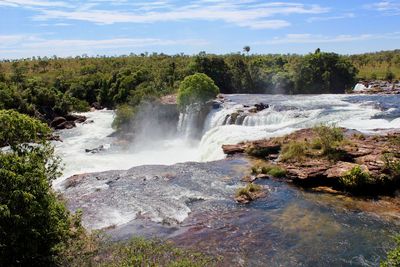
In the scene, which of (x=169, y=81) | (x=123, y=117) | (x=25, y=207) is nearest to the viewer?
(x=25, y=207)

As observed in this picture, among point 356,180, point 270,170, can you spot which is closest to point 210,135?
point 270,170

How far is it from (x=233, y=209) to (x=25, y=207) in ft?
43.8

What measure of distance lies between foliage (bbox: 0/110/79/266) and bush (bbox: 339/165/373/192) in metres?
18.1

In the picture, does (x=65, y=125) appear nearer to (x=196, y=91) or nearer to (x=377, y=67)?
(x=196, y=91)

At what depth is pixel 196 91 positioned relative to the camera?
51906 millimetres

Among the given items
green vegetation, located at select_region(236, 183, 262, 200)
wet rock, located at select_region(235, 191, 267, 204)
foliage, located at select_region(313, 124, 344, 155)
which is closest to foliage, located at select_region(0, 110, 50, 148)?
wet rock, located at select_region(235, 191, 267, 204)

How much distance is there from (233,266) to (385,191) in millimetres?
13696

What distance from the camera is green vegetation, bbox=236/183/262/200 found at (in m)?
26.4

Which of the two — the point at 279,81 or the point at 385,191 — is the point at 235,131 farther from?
the point at 279,81

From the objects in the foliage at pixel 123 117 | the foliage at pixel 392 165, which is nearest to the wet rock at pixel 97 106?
the foliage at pixel 123 117

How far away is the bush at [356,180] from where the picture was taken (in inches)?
1027

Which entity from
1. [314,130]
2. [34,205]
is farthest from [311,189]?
[34,205]

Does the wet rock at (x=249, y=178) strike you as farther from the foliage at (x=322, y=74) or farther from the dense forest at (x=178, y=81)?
the foliage at (x=322, y=74)

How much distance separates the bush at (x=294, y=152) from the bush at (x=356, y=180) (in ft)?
17.5
